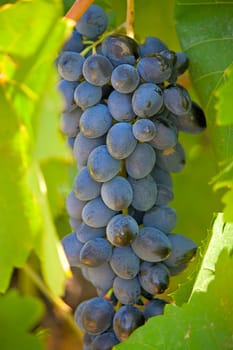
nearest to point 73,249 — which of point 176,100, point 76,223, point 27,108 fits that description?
point 76,223

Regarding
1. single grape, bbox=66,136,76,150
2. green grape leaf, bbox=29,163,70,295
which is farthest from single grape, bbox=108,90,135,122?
green grape leaf, bbox=29,163,70,295

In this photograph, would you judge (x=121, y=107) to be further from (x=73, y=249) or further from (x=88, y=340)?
(x=88, y=340)

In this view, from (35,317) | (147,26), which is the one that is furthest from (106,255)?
(147,26)

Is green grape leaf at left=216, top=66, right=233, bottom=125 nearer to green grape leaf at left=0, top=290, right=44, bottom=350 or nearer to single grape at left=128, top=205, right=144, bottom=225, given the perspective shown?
single grape at left=128, top=205, right=144, bottom=225

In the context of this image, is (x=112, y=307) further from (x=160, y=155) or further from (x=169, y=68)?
(x=169, y=68)

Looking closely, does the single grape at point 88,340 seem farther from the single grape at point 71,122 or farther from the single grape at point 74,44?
the single grape at point 74,44

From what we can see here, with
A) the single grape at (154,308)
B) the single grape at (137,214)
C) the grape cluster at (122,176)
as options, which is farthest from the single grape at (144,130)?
the single grape at (154,308)

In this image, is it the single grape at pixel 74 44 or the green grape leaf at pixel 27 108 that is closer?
the green grape leaf at pixel 27 108
